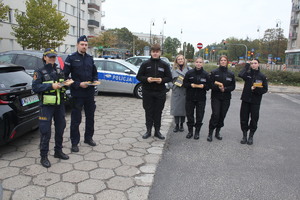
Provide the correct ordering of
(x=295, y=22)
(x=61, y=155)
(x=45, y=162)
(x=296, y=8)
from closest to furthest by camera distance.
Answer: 1. (x=45, y=162)
2. (x=61, y=155)
3. (x=296, y=8)
4. (x=295, y=22)

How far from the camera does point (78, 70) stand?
4.25m

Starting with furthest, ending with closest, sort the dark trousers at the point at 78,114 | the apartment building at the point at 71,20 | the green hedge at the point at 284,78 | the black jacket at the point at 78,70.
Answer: the apartment building at the point at 71,20 → the green hedge at the point at 284,78 → the dark trousers at the point at 78,114 → the black jacket at the point at 78,70

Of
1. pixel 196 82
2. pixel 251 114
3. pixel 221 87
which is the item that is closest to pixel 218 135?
pixel 251 114

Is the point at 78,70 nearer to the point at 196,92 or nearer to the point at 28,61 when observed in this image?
the point at 196,92

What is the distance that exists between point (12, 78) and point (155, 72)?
8.13 feet

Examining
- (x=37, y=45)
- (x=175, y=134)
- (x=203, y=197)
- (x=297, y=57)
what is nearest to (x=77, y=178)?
(x=203, y=197)

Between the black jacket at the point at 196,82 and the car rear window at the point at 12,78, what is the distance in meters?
2.98

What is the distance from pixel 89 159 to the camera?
13.6ft

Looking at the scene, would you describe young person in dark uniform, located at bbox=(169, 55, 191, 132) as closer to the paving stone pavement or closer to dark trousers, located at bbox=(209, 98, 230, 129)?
dark trousers, located at bbox=(209, 98, 230, 129)

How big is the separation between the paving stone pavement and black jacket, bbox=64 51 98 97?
3.40ft

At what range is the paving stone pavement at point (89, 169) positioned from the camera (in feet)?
10.3

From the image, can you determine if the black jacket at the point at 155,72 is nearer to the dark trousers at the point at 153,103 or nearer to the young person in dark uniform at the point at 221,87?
the dark trousers at the point at 153,103

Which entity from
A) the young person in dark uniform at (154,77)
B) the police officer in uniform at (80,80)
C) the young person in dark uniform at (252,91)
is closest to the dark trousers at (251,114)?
the young person in dark uniform at (252,91)

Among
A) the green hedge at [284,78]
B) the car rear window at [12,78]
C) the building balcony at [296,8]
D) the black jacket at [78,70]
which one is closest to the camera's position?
the car rear window at [12,78]
